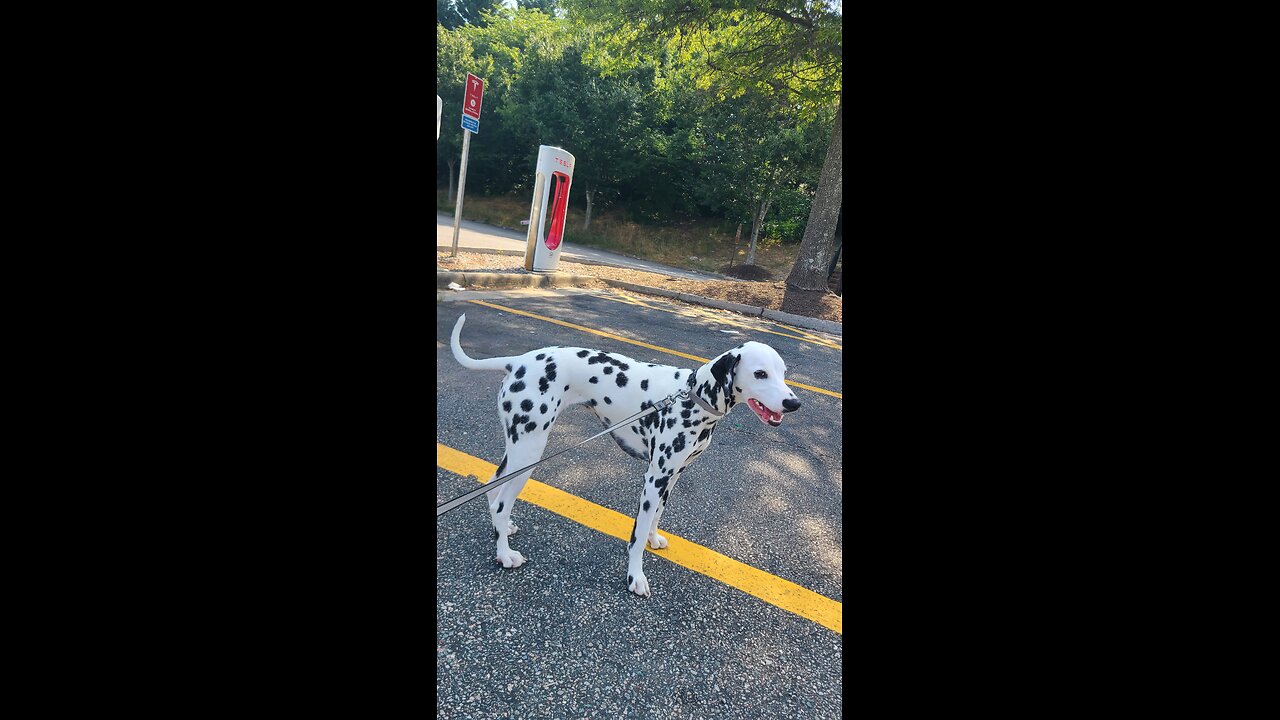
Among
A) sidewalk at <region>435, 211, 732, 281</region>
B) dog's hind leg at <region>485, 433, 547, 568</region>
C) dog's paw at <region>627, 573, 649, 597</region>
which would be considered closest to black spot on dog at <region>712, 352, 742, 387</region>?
dog's hind leg at <region>485, 433, 547, 568</region>

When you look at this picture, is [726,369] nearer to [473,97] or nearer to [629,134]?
[473,97]

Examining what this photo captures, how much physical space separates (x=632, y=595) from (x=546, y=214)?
339 inches

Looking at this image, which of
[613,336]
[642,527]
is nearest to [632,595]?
[642,527]

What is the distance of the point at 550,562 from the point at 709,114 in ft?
63.8

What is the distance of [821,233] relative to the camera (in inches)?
372

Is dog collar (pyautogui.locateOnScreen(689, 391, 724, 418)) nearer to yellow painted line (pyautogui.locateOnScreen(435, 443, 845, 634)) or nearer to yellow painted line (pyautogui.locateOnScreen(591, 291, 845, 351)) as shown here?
yellow painted line (pyautogui.locateOnScreen(435, 443, 845, 634))

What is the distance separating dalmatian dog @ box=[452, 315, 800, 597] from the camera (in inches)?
86.3

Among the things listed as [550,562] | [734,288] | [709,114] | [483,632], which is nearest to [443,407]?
[550,562]

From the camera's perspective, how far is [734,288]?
10547mm

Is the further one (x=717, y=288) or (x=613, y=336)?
(x=717, y=288)

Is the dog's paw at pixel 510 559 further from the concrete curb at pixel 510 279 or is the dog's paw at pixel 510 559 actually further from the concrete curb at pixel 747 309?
the concrete curb at pixel 747 309

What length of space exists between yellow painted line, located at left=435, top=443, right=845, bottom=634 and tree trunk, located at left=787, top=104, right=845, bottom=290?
7682mm
